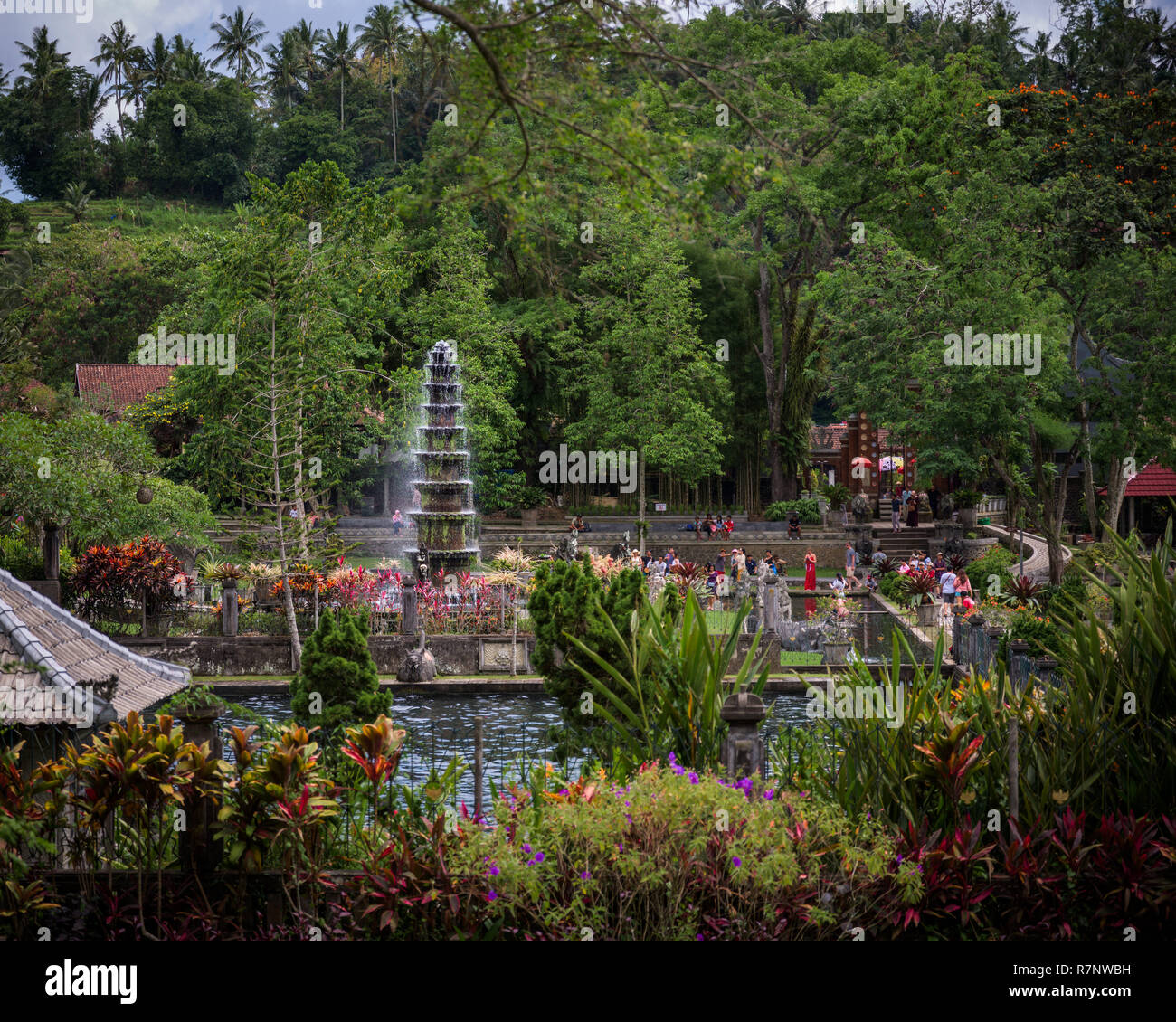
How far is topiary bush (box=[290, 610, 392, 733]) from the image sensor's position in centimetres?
1205

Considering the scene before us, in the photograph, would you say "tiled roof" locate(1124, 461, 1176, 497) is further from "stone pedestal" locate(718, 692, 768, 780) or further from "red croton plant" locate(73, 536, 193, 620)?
"stone pedestal" locate(718, 692, 768, 780)

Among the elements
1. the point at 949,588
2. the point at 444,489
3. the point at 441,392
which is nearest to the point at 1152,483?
the point at 949,588

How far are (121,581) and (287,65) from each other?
73.9 meters

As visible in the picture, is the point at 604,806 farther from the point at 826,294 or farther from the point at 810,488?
the point at 810,488

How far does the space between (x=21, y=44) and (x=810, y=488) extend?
62669mm

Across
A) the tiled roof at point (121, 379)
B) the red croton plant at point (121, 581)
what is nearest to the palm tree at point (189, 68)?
the tiled roof at point (121, 379)

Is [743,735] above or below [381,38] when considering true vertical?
below

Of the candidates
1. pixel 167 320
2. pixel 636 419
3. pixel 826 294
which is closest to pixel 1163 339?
pixel 826 294

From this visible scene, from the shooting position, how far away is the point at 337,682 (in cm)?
1216

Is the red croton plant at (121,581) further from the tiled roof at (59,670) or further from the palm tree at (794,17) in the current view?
the palm tree at (794,17)

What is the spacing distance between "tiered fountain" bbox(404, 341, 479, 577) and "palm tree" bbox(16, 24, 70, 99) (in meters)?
62.2

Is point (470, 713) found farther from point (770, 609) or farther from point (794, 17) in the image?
point (794, 17)

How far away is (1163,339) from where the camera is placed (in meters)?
31.2

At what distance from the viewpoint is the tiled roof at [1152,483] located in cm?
4588
